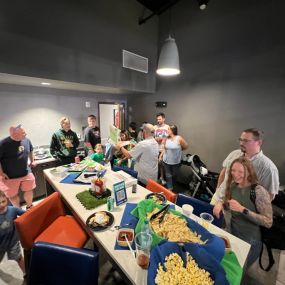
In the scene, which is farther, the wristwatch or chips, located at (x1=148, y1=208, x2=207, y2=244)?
the wristwatch

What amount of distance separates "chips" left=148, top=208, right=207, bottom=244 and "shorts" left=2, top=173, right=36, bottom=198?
231 centimetres

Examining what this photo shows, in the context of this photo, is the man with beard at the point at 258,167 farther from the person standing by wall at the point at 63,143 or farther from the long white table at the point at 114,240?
the person standing by wall at the point at 63,143

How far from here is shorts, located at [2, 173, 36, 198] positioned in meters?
2.47

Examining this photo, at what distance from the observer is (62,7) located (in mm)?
2451

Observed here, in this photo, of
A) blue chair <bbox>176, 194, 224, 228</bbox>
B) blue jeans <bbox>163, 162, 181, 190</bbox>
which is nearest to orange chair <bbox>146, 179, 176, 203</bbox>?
blue chair <bbox>176, 194, 224, 228</bbox>

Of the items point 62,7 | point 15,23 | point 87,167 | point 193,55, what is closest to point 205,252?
point 87,167

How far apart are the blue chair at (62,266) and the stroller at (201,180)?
2.37 meters

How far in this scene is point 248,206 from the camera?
1.40 m

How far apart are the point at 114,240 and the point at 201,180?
2233 millimetres

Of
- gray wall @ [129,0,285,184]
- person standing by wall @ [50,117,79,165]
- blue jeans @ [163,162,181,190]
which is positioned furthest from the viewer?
blue jeans @ [163,162,181,190]

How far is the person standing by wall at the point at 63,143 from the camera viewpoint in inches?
115

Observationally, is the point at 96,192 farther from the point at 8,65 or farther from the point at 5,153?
the point at 8,65

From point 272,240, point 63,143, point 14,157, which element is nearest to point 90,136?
point 63,143

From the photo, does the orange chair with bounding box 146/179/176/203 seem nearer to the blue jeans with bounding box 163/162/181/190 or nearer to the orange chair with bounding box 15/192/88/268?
the orange chair with bounding box 15/192/88/268
